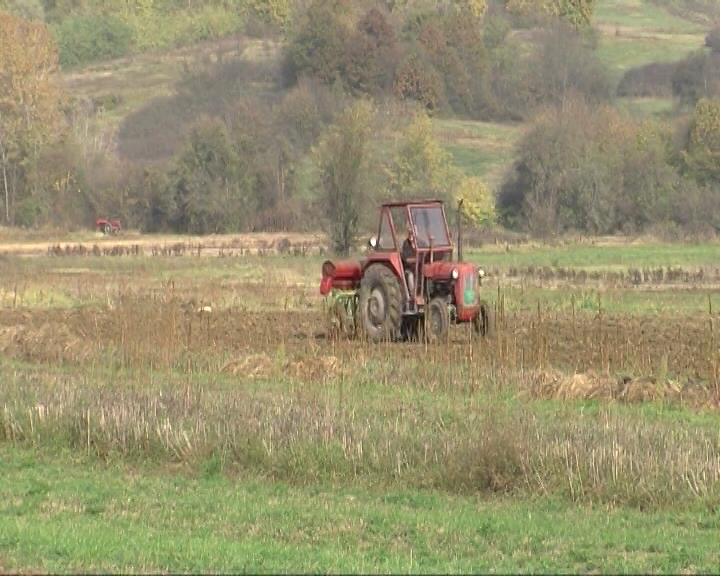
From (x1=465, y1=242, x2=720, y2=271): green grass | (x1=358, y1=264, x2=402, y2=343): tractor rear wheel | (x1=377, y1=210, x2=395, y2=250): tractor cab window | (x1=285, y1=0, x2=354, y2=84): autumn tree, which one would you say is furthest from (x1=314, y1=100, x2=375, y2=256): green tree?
(x1=285, y1=0, x2=354, y2=84): autumn tree

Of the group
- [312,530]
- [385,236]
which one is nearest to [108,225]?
[385,236]

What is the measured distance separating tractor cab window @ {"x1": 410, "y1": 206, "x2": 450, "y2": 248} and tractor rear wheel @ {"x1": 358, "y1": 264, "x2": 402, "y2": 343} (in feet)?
2.38

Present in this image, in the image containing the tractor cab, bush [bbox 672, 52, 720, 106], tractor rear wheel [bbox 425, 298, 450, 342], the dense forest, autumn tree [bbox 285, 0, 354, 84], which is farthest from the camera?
bush [bbox 672, 52, 720, 106]

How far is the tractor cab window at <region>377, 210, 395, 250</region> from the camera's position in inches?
824

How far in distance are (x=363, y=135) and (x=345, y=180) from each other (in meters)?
2.62

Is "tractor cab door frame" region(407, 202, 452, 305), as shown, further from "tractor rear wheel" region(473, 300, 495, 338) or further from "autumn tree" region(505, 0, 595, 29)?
"autumn tree" region(505, 0, 595, 29)

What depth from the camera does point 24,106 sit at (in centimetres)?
6662

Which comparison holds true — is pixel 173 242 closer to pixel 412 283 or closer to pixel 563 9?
pixel 412 283

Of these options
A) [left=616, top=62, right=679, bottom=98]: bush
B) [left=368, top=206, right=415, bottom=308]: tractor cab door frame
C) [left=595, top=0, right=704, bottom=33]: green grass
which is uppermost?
[left=595, top=0, right=704, bottom=33]: green grass

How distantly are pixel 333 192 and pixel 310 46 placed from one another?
43.7 metres

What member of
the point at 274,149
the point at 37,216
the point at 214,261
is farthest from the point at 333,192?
the point at 37,216

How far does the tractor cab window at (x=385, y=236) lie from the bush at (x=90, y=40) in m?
91.0

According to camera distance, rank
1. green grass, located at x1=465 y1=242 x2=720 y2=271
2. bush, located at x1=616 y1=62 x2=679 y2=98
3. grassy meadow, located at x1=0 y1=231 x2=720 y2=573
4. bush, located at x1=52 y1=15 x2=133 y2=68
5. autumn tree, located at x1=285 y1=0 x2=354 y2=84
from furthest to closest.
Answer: bush, located at x1=52 y1=15 x2=133 y2=68, bush, located at x1=616 y1=62 x2=679 y2=98, autumn tree, located at x1=285 y1=0 x2=354 y2=84, green grass, located at x1=465 y1=242 x2=720 y2=271, grassy meadow, located at x1=0 y1=231 x2=720 y2=573

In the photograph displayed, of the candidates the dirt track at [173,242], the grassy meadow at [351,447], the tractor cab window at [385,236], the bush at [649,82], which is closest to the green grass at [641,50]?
the bush at [649,82]
